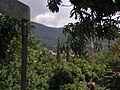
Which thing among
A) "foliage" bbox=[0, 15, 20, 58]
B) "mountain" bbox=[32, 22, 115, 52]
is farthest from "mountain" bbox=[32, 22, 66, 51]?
"foliage" bbox=[0, 15, 20, 58]

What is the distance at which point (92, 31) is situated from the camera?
3.90 m

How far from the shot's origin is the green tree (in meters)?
3.75

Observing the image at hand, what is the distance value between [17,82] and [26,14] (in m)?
5.23

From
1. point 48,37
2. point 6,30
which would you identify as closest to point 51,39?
point 48,37

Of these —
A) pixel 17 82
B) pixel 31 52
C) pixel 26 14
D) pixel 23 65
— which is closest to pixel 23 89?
pixel 23 65

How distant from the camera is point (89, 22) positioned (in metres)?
3.88

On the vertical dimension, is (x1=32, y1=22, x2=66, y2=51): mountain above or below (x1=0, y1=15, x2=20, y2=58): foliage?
above

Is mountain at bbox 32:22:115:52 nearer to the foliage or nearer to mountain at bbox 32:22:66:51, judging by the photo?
mountain at bbox 32:22:66:51

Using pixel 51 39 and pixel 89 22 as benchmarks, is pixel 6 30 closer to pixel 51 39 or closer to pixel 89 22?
pixel 89 22

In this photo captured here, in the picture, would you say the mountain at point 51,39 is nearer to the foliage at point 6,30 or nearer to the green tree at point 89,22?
the green tree at point 89,22

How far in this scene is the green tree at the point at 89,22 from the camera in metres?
3.75

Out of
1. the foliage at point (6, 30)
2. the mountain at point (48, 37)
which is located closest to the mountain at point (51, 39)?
the mountain at point (48, 37)

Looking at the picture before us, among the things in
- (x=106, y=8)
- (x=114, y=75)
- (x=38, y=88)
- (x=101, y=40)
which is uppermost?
(x=106, y=8)

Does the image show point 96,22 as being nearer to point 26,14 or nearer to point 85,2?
point 85,2
